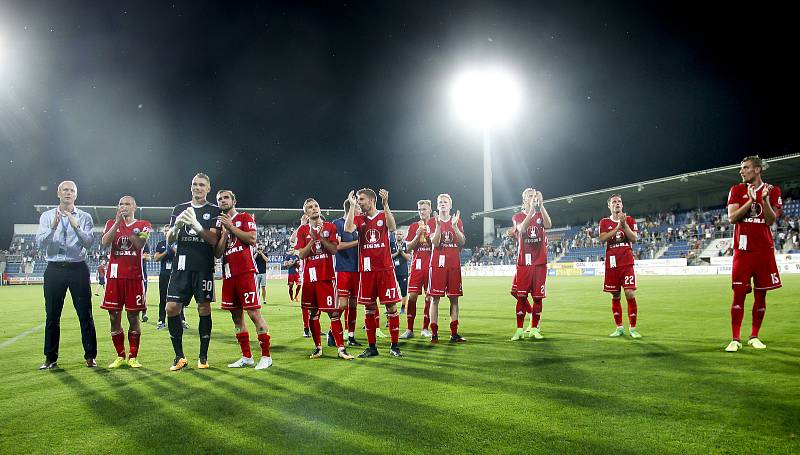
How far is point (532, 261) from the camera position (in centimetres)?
881

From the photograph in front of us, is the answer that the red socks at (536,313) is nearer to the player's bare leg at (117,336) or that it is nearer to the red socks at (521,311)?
the red socks at (521,311)

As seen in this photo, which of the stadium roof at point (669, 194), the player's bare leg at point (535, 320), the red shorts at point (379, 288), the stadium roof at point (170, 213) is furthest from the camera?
the stadium roof at point (170, 213)

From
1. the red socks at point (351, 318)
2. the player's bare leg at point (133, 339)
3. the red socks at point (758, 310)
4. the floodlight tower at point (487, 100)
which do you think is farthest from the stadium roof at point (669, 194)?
the player's bare leg at point (133, 339)

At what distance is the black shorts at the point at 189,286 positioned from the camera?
6504mm

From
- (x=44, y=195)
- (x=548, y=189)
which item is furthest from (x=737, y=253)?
(x=44, y=195)

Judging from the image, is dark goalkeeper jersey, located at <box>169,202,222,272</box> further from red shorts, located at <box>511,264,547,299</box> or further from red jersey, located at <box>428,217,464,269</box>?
red shorts, located at <box>511,264,547,299</box>

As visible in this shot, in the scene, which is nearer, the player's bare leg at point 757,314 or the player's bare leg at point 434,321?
the player's bare leg at point 757,314

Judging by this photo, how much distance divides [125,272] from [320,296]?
2810 mm

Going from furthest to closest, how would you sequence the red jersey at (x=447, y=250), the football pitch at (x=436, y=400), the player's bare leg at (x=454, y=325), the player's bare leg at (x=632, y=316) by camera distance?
the red jersey at (x=447, y=250)
the player's bare leg at (x=454, y=325)
the player's bare leg at (x=632, y=316)
the football pitch at (x=436, y=400)

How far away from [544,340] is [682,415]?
4.34m

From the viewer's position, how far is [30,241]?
52.0 meters

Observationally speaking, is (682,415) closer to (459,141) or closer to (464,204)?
(459,141)

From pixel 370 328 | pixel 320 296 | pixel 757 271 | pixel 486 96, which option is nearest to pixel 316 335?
pixel 320 296

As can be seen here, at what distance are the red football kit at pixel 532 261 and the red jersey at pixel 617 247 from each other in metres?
1.18
